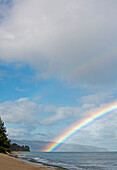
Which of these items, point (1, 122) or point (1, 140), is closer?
point (1, 140)

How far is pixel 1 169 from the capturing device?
20922mm

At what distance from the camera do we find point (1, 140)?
69500mm

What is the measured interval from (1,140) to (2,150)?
3.85 metres

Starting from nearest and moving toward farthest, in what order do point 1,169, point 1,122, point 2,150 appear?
point 1,169 → point 2,150 → point 1,122

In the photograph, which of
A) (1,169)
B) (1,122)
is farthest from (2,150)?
(1,169)

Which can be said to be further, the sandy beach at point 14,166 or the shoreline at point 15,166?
the shoreline at point 15,166

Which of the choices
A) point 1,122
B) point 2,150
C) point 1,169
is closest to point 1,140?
point 2,150

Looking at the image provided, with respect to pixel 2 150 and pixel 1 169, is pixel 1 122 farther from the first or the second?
pixel 1 169

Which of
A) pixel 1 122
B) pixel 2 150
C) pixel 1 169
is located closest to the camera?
pixel 1 169

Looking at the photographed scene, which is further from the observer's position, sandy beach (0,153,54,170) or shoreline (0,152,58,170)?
shoreline (0,152,58,170)

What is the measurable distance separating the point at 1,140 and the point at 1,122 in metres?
18.5

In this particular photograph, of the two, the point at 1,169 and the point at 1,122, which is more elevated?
the point at 1,122

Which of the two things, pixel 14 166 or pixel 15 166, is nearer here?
pixel 14 166

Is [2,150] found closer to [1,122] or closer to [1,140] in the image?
[1,140]
